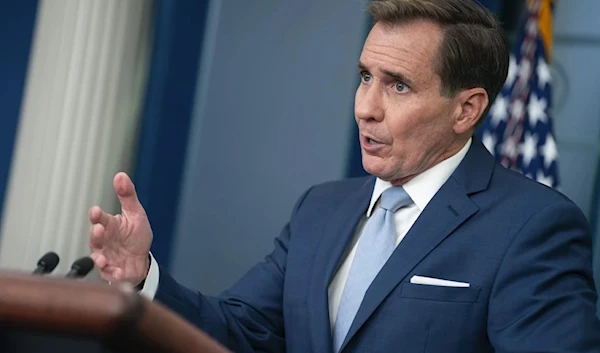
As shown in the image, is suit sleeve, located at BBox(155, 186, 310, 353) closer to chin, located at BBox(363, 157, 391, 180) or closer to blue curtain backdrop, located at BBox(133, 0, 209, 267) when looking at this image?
chin, located at BBox(363, 157, 391, 180)

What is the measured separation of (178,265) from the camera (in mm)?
3975

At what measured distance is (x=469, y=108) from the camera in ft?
6.92

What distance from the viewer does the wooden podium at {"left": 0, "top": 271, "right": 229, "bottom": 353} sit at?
488 millimetres

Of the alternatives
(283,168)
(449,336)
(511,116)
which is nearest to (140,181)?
(283,168)

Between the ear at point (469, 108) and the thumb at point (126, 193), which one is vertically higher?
the ear at point (469, 108)

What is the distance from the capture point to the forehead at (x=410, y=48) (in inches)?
80.3

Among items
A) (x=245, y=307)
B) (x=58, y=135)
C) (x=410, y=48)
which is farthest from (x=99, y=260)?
(x=58, y=135)

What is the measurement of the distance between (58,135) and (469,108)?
1831mm

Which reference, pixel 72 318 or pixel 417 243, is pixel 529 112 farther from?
pixel 72 318

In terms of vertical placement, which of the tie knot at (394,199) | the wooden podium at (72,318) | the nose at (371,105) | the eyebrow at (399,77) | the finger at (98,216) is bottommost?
the finger at (98,216)

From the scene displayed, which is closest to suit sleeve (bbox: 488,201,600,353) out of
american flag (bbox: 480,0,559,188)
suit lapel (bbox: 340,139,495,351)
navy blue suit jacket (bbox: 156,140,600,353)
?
navy blue suit jacket (bbox: 156,140,600,353)

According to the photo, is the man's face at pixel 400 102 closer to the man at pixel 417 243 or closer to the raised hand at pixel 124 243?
the man at pixel 417 243

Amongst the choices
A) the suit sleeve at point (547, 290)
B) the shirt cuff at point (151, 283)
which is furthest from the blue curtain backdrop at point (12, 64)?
the suit sleeve at point (547, 290)

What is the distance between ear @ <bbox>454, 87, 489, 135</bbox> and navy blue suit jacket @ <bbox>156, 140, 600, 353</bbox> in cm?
5
